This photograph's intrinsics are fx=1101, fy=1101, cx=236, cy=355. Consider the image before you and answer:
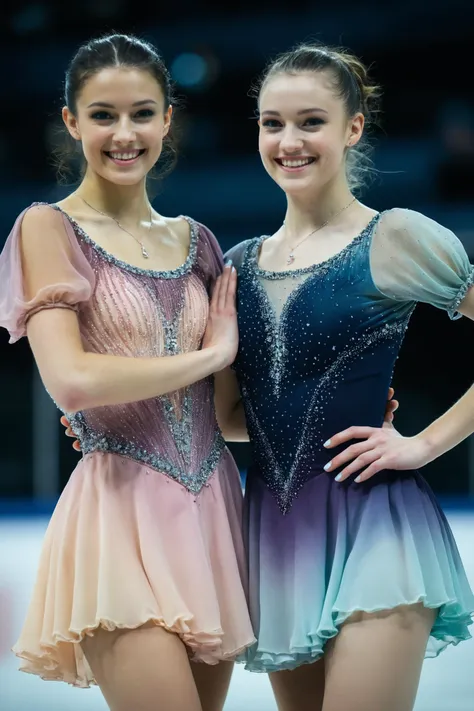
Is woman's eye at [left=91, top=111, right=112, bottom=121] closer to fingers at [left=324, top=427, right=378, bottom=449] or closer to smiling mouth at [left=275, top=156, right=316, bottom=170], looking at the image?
smiling mouth at [left=275, top=156, right=316, bottom=170]

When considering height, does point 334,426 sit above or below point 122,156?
below

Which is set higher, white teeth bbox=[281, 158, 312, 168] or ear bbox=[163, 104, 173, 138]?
ear bbox=[163, 104, 173, 138]

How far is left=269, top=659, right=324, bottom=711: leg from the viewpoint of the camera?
2422mm

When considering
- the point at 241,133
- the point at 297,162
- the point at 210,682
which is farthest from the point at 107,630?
the point at 241,133

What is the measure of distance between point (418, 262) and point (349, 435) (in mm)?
385

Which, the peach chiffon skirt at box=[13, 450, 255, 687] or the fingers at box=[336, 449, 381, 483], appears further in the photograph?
the fingers at box=[336, 449, 381, 483]

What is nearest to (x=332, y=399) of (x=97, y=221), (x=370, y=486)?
(x=370, y=486)

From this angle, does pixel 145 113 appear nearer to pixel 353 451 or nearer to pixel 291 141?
pixel 291 141

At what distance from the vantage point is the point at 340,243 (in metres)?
2.37

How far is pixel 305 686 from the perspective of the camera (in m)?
2.43

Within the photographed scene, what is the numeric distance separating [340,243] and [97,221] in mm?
523

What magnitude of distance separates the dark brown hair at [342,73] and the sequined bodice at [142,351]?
0.53 metres

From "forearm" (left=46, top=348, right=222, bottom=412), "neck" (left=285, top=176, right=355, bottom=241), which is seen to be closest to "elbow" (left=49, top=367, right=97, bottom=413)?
"forearm" (left=46, top=348, right=222, bottom=412)

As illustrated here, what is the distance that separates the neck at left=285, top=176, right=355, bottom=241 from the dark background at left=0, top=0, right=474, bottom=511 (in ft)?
11.5
